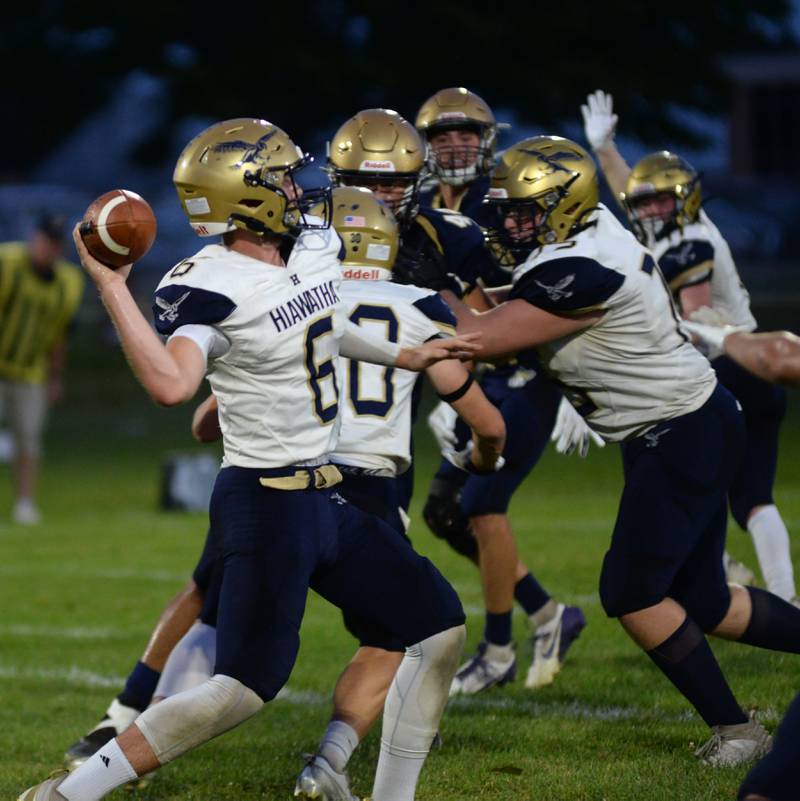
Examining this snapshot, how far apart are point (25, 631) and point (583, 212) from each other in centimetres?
383

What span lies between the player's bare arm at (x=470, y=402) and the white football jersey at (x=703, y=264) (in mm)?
2115

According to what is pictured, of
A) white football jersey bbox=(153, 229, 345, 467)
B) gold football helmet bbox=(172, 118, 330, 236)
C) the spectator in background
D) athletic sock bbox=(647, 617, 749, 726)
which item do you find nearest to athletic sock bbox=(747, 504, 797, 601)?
athletic sock bbox=(647, 617, 749, 726)

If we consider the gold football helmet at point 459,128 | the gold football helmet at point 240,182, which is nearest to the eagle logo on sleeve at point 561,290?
the gold football helmet at point 240,182

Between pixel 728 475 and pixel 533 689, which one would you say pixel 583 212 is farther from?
pixel 533 689

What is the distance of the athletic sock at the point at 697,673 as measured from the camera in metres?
4.64

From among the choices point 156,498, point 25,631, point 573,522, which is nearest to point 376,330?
point 25,631

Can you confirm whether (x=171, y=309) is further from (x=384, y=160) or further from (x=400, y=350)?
(x=384, y=160)

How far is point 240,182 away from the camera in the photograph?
3.98 metres

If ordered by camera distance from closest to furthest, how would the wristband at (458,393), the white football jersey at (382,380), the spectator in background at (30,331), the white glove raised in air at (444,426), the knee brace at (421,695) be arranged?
the knee brace at (421,695), the wristband at (458,393), the white football jersey at (382,380), the white glove raised in air at (444,426), the spectator in background at (30,331)

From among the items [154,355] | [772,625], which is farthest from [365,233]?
[772,625]

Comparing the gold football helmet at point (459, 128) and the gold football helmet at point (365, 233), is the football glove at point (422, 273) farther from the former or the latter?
the gold football helmet at point (459, 128)

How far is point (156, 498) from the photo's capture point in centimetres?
1212

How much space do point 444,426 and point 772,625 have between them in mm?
1656

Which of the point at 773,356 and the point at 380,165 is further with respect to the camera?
the point at 380,165
